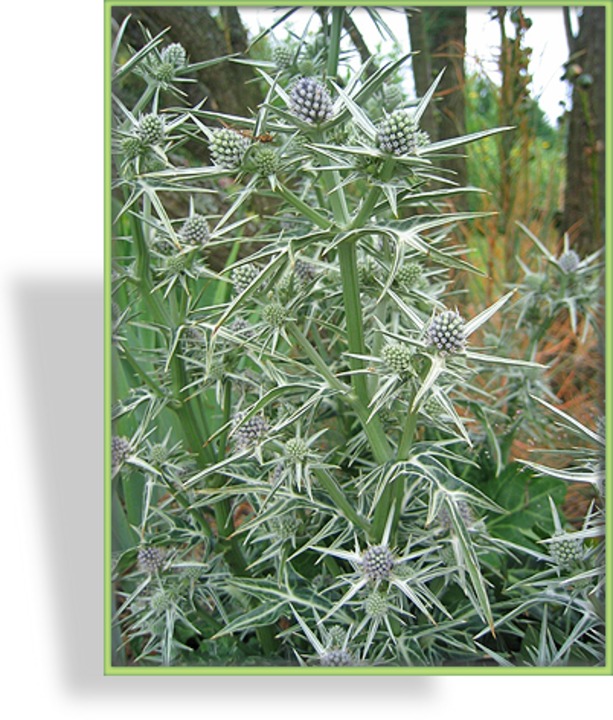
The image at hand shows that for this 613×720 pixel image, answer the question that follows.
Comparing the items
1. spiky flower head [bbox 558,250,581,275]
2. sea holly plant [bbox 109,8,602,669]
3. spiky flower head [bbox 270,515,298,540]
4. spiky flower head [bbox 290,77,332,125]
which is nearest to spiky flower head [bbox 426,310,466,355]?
sea holly plant [bbox 109,8,602,669]

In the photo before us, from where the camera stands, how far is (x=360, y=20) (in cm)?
104

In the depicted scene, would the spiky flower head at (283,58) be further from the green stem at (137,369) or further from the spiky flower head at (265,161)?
the green stem at (137,369)

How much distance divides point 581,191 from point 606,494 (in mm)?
763

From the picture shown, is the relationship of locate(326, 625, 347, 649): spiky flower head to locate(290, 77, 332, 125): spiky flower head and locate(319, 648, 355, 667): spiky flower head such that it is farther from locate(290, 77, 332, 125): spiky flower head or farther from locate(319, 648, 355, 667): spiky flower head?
locate(290, 77, 332, 125): spiky flower head

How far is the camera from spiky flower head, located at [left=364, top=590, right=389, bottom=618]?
0.85 metres

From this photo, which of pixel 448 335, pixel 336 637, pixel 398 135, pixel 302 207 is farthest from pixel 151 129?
pixel 336 637

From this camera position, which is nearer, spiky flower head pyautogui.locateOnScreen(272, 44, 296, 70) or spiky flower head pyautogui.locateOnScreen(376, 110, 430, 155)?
spiky flower head pyautogui.locateOnScreen(376, 110, 430, 155)

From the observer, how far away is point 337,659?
2.94 feet

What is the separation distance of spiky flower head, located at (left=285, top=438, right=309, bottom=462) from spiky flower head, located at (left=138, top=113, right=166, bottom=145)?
435 mm

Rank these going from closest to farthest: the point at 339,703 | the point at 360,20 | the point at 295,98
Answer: the point at 295,98 < the point at 339,703 < the point at 360,20

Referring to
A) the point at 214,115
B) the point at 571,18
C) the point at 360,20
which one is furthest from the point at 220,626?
the point at 571,18

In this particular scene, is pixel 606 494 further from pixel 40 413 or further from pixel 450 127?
pixel 450 127

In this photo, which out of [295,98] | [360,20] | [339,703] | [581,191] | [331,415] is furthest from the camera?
[581,191]

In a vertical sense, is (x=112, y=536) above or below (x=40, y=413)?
below
